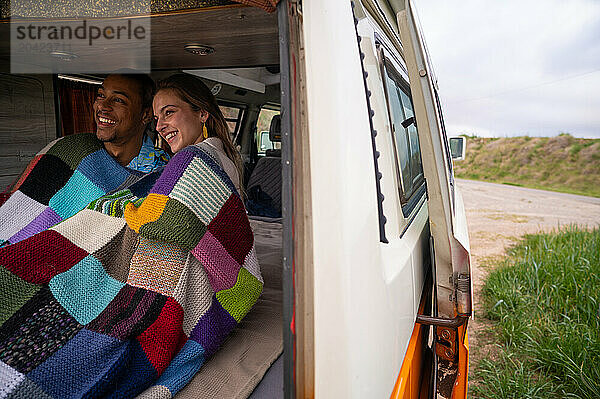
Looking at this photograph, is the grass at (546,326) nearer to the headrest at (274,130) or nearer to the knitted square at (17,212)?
the knitted square at (17,212)

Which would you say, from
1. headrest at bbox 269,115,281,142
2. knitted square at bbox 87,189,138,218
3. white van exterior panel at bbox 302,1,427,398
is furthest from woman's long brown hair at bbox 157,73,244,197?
headrest at bbox 269,115,281,142

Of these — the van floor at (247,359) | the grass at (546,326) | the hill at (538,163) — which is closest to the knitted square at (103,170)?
the van floor at (247,359)

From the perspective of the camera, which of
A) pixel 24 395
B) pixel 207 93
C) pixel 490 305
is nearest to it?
pixel 24 395

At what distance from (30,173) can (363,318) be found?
6.74 ft

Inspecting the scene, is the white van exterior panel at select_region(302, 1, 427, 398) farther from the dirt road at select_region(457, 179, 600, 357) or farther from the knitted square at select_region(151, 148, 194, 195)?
the dirt road at select_region(457, 179, 600, 357)

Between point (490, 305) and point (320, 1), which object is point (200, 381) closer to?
point (320, 1)

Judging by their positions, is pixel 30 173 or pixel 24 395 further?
pixel 30 173

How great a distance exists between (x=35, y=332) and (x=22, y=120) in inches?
94.7

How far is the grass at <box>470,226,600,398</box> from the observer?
2.68 m

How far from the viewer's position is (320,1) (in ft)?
2.46

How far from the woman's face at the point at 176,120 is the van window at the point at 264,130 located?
3101 millimetres

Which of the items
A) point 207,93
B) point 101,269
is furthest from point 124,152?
point 101,269

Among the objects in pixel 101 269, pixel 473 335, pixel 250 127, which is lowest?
pixel 473 335

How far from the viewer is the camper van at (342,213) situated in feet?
2.42
